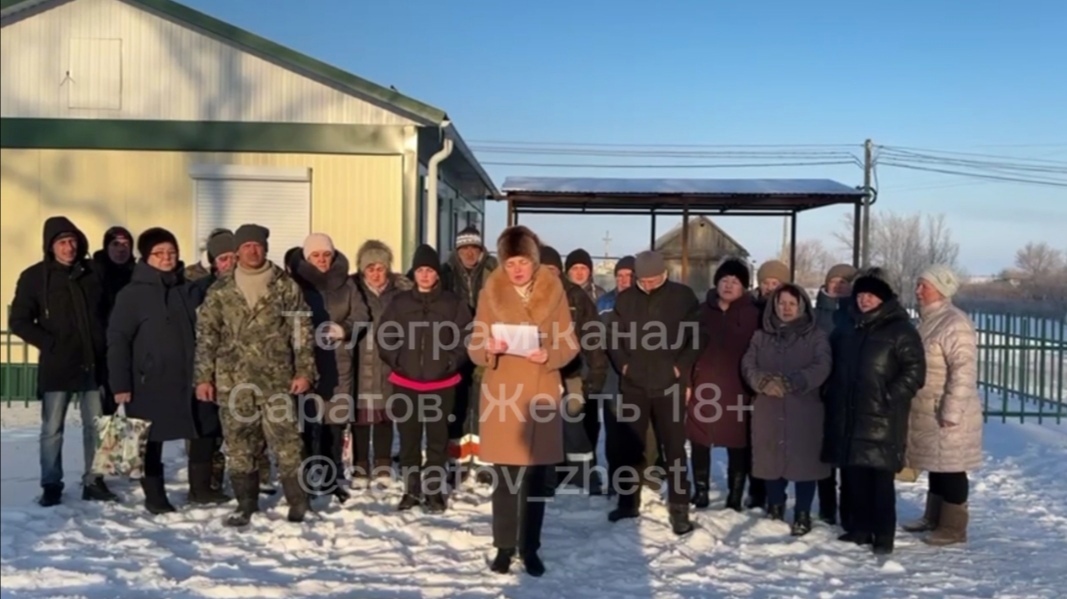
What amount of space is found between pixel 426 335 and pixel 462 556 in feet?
4.90

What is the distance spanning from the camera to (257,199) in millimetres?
10227

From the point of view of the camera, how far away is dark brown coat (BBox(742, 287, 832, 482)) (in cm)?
558

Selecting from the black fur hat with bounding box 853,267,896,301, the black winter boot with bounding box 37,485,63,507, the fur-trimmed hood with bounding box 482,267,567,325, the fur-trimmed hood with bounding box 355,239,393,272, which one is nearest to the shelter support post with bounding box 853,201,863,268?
the black fur hat with bounding box 853,267,896,301

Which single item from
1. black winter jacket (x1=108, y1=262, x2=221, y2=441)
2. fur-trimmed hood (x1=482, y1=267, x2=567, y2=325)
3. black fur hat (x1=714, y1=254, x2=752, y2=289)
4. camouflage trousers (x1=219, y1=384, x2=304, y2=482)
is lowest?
camouflage trousers (x1=219, y1=384, x2=304, y2=482)

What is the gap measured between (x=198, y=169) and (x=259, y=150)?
737mm

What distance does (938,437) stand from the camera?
17.9 ft

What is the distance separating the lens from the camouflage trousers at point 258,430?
5.37 meters

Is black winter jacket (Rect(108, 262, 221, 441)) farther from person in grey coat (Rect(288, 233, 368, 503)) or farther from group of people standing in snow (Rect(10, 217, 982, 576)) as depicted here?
person in grey coat (Rect(288, 233, 368, 503))

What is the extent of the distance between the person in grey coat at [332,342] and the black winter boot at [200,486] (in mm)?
668

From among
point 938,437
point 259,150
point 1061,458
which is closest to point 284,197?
point 259,150

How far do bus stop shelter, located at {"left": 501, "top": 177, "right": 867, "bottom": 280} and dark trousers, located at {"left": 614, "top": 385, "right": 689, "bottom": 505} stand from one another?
666cm

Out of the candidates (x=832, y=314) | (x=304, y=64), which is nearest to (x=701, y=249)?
(x=304, y=64)

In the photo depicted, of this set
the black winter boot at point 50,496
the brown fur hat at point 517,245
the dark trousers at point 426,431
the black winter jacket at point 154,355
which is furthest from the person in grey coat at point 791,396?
the black winter boot at point 50,496

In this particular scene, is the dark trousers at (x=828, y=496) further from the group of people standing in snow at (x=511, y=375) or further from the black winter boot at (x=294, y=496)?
the black winter boot at (x=294, y=496)
